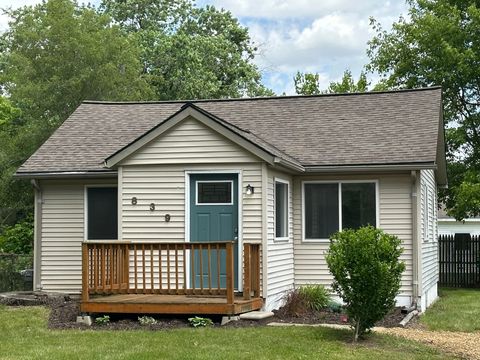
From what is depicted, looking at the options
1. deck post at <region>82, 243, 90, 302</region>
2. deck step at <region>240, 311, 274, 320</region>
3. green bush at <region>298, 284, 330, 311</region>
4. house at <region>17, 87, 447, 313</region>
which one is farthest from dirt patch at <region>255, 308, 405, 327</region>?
deck post at <region>82, 243, 90, 302</region>

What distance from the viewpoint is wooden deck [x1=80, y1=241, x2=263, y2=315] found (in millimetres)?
11188

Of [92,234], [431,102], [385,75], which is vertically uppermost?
[385,75]

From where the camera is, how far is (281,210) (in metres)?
13.6

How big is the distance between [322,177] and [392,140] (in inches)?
61.1

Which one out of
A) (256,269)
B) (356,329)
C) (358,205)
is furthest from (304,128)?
(356,329)

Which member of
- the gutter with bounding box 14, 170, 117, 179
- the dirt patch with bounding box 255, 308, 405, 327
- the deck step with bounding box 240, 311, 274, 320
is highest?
the gutter with bounding box 14, 170, 117, 179

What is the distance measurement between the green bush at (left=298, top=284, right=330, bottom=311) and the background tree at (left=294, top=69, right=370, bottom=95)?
20361 mm

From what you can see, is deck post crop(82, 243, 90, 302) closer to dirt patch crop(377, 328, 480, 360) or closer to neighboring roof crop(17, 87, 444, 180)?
neighboring roof crop(17, 87, 444, 180)

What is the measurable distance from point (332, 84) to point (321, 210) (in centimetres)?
2150

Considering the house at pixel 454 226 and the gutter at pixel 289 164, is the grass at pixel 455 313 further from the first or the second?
the house at pixel 454 226

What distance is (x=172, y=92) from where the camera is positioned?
33.3m

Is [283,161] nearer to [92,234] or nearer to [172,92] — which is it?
[92,234]

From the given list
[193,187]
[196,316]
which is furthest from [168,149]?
[196,316]

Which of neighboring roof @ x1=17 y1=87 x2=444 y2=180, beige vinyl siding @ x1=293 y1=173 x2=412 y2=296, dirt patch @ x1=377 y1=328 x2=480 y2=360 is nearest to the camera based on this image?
dirt patch @ x1=377 y1=328 x2=480 y2=360
